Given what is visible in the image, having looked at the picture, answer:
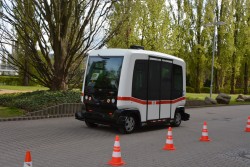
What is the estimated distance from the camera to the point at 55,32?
65.5ft

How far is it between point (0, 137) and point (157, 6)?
2633cm

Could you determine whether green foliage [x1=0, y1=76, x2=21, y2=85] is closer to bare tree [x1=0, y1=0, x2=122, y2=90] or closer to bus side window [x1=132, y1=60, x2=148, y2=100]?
bare tree [x1=0, y1=0, x2=122, y2=90]

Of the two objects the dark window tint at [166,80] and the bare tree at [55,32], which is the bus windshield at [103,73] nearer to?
the dark window tint at [166,80]

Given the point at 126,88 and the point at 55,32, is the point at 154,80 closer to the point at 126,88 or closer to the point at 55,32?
the point at 126,88

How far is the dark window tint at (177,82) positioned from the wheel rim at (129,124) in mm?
2527

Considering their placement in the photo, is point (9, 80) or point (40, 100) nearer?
point (40, 100)

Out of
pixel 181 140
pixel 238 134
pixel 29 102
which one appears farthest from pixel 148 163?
pixel 29 102

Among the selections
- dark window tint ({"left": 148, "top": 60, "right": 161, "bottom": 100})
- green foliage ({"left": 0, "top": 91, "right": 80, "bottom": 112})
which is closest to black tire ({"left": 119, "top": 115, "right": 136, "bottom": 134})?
dark window tint ({"left": 148, "top": 60, "right": 161, "bottom": 100})

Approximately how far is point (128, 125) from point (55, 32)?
9.37m

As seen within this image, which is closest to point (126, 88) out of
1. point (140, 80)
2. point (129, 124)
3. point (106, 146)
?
A: point (140, 80)

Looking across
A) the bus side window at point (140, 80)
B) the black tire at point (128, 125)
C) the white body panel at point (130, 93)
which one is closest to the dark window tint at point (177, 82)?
the white body panel at point (130, 93)

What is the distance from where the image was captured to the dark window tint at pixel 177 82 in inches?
573

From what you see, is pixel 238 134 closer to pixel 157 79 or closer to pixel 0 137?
pixel 157 79

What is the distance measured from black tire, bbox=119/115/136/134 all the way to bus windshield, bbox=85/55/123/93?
1.13 m
